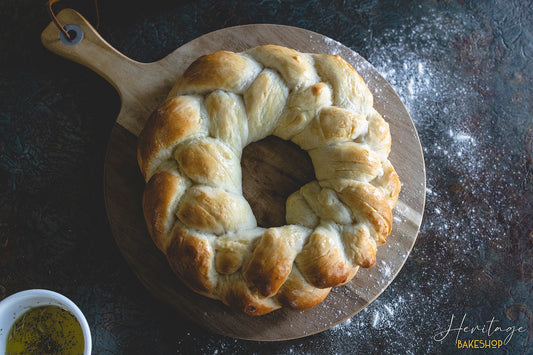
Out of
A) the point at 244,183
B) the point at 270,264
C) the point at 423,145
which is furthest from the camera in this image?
the point at 423,145

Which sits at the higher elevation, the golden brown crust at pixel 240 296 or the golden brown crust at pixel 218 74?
the golden brown crust at pixel 218 74

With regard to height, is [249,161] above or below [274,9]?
below

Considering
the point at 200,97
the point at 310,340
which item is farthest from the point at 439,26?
the point at 310,340

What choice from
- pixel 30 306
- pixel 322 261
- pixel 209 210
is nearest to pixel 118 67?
pixel 209 210

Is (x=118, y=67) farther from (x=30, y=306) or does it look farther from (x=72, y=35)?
(x=30, y=306)

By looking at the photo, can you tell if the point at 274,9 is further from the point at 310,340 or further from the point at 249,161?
the point at 310,340

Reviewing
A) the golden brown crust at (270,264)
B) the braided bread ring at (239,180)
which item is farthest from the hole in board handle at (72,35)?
the golden brown crust at (270,264)

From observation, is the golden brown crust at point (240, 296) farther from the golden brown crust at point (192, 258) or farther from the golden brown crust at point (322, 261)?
the golden brown crust at point (322, 261)
